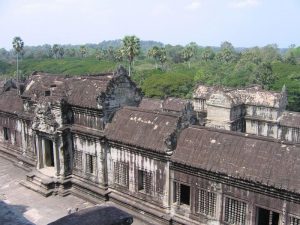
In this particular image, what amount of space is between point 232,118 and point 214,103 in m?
2.07

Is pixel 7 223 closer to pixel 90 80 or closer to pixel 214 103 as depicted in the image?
pixel 90 80

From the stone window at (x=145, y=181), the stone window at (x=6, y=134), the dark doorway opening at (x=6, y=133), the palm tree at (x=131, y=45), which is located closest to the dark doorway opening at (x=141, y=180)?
the stone window at (x=145, y=181)

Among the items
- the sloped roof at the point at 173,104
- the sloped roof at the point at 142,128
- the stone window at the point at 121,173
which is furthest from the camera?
the sloped roof at the point at 173,104

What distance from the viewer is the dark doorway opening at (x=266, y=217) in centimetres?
1472

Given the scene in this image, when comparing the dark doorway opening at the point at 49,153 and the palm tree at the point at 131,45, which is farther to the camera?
the palm tree at the point at 131,45

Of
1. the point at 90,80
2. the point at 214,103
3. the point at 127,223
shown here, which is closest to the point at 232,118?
the point at 214,103

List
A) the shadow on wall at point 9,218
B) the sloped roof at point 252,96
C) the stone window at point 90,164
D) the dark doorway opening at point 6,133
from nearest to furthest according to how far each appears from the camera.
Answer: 1. the shadow on wall at point 9,218
2. the stone window at point 90,164
3. the dark doorway opening at point 6,133
4. the sloped roof at point 252,96

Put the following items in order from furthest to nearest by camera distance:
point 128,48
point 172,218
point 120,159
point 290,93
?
point 128,48 → point 290,93 → point 120,159 → point 172,218

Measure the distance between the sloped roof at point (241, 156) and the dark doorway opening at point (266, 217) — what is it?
4.91 ft

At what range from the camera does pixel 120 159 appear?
798 inches

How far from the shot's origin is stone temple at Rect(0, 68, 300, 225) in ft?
49.5

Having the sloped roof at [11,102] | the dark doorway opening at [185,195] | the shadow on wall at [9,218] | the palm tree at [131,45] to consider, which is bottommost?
the dark doorway opening at [185,195]

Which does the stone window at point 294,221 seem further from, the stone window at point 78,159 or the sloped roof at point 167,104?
the sloped roof at point 167,104

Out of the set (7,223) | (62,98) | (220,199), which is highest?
(62,98)
